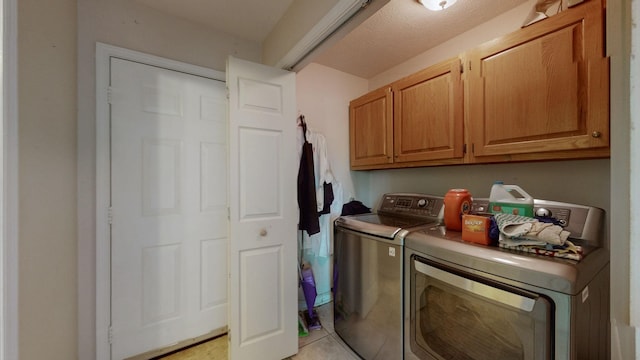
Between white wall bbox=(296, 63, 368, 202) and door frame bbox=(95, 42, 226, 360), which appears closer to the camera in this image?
door frame bbox=(95, 42, 226, 360)

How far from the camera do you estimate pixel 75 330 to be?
1.37 metres

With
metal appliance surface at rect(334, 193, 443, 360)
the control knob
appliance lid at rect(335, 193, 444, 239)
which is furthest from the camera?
appliance lid at rect(335, 193, 444, 239)

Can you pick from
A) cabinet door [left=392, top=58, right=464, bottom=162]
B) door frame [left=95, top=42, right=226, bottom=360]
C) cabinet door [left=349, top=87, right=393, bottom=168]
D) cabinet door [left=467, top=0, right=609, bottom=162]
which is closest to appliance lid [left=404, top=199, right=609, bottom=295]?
cabinet door [left=467, top=0, right=609, bottom=162]

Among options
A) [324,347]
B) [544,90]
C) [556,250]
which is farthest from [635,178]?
[324,347]

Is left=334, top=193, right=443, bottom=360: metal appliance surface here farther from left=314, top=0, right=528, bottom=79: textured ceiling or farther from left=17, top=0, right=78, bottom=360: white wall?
left=17, top=0, right=78, bottom=360: white wall

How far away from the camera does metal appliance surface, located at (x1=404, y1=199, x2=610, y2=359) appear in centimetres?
85

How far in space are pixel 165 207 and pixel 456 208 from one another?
6.38 ft

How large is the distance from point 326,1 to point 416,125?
1.09 meters

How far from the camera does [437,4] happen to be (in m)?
1.46

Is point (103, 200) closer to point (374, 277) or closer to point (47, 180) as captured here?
point (47, 180)

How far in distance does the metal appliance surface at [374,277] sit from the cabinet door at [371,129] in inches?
18.5

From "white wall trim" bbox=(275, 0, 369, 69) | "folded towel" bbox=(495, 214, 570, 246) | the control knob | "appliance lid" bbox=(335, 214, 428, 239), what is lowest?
"appliance lid" bbox=(335, 214, 428, 239)

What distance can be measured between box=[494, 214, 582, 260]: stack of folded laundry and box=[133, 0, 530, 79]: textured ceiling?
4.66 feet

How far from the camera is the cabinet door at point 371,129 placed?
2.05 m
